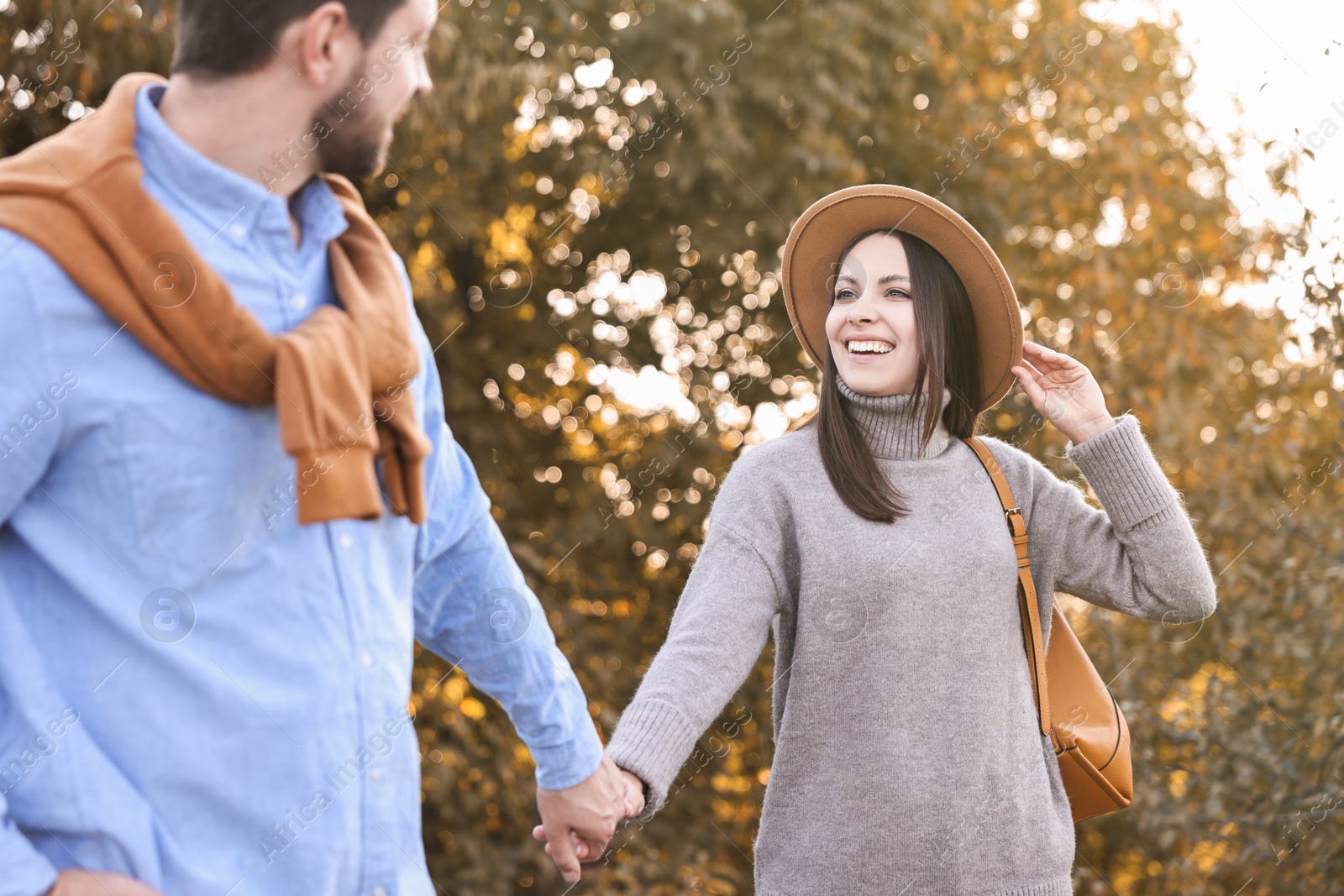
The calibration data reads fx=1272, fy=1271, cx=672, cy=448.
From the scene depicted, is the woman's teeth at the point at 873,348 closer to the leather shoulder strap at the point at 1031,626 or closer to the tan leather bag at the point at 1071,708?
the tan leather bag at the point at 1071,708

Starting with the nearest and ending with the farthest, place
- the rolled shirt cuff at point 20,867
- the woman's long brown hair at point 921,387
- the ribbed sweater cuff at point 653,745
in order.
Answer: the rolled shirt cuff at point 20,867 → the ribbed sweater cuff at point 653,745 → the woman's long brown hair at point 921,387

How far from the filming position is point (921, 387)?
234 centimetres

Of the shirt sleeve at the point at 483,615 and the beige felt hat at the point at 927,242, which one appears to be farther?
the beige felt hat at the point at 927,242

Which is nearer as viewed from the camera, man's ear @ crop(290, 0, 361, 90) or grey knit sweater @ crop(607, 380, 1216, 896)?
man's ear @ crop(290, 0, 361, 90)

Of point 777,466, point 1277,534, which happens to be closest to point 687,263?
point 1277,534

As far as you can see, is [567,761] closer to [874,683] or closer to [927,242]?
[874,683]

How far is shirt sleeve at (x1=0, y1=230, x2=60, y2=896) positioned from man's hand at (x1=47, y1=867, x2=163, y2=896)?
14 millimetres

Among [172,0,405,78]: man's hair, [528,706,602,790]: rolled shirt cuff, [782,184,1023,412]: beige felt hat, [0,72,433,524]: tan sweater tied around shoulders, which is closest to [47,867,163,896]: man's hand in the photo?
[0,72,433,524]: tan sweater tied around shoulders

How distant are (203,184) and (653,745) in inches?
41.2

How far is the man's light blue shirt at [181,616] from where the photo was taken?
1.20m

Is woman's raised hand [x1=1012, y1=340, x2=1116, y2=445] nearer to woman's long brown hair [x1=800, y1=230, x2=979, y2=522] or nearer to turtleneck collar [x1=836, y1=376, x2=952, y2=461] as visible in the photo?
woman's long brown hair [x1=800, y1=230, x2=979, y2=522]

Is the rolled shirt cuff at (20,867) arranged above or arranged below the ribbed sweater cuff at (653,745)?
above

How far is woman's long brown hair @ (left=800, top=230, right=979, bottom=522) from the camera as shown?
2.23 metres

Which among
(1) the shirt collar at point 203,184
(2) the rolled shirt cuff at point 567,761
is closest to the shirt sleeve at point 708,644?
(2) the rolled shirt cuff at point 567,761
